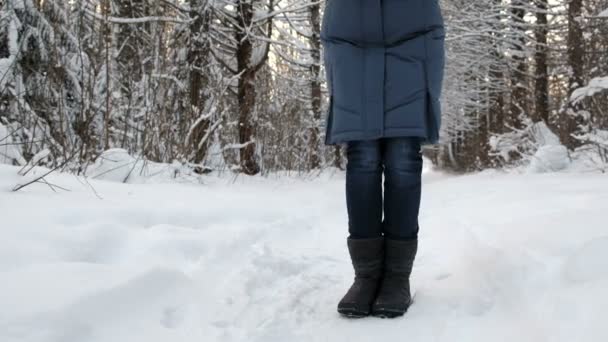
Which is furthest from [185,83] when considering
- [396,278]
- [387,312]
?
[387,312]

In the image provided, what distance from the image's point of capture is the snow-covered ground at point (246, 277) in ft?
4.83

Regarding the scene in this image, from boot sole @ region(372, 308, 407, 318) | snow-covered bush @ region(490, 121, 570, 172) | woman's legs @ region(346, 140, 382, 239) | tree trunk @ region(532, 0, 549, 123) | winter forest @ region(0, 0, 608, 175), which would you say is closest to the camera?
boot sole @ region(372, 308, 407, 318)

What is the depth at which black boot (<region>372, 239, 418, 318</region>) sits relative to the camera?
1.78 metres

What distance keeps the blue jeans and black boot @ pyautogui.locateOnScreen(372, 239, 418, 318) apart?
4cm

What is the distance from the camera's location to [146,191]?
11.0ft

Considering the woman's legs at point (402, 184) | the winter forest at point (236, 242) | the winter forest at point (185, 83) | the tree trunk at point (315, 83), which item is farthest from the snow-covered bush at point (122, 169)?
the tree trunk at point (315, 83)

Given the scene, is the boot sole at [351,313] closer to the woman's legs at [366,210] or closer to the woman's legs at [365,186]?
the woman's legs at [366,210]

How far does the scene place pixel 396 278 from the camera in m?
1.88

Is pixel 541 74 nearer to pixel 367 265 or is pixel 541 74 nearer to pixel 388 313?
pixel 367 265

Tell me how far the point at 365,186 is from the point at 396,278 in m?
0.36

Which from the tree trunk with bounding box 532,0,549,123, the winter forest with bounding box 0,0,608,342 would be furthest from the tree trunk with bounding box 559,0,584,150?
the winter forest with bounding box 0,0,608,342

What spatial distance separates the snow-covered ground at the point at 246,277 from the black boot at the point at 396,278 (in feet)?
0.16

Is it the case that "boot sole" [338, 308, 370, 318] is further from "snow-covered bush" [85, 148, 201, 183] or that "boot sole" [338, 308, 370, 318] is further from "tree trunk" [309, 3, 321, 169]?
"tree trunk" [309, 3, 321, 169]

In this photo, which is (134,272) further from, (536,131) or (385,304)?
(536,131)
